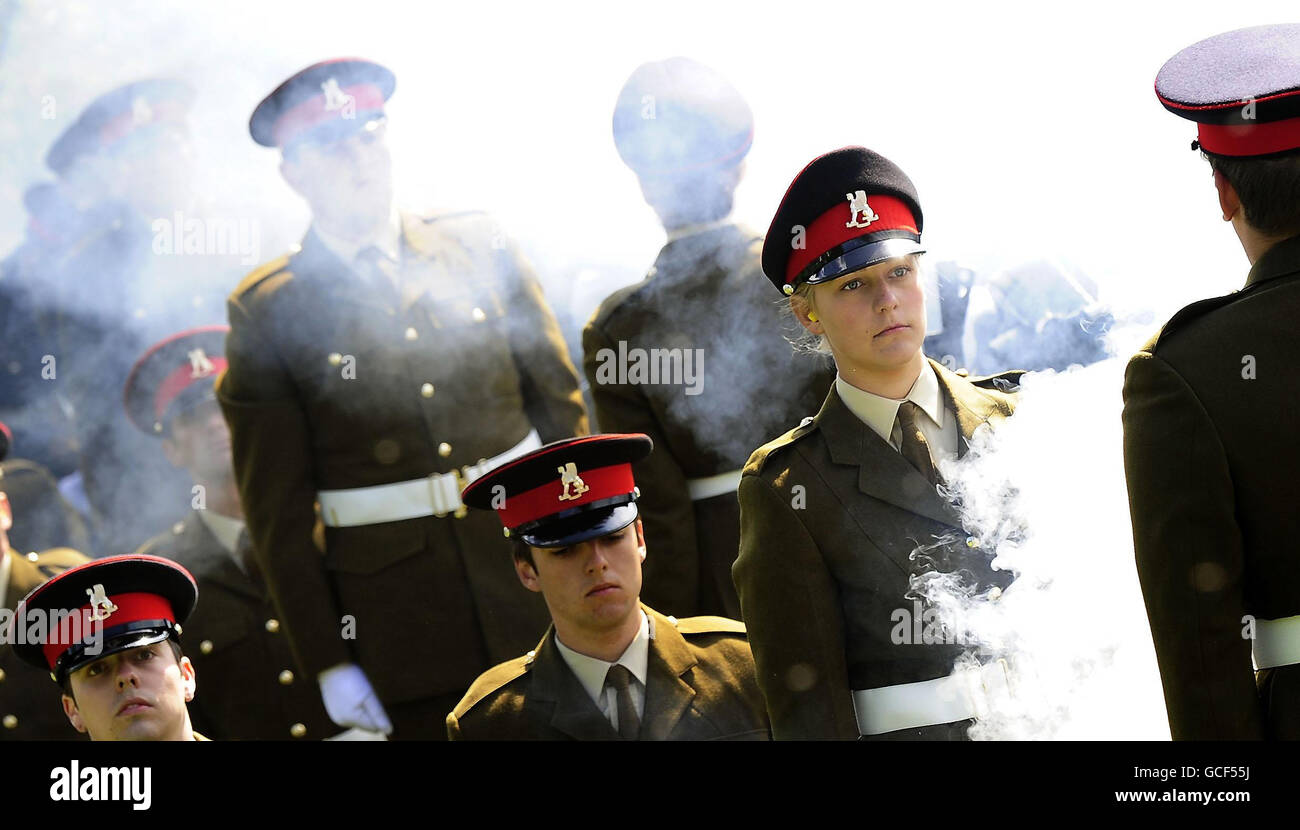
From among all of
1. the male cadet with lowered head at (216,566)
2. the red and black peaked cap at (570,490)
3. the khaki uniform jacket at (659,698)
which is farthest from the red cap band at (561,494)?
the male cadet with lowered head at (216,566)

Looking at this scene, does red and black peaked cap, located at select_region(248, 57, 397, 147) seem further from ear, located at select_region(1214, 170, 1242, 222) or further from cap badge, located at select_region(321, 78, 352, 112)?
ear, located at select_region(1214, 170, 1242, 222)

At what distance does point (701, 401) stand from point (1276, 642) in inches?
71.5

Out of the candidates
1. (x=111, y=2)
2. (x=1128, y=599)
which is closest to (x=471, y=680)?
(x=1128, y=599)

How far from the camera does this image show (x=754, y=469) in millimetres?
3066

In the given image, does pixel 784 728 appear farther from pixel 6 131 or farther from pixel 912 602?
pixel 6 131

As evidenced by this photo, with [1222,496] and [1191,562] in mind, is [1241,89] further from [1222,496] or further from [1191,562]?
[1191,562]

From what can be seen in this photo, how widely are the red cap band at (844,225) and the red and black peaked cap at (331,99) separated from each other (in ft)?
5.66

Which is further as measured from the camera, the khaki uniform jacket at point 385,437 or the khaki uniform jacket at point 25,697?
the khaki uniform jacket at point 25,697

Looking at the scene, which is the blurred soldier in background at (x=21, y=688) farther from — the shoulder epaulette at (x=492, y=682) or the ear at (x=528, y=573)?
the ear at (x=528, y=573)

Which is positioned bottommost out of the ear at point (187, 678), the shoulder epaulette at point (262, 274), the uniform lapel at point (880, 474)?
the ear at point (187, 678)

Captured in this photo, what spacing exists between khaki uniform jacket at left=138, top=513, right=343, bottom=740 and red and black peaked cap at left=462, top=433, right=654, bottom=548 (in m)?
1.43

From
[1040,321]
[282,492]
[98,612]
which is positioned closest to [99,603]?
[98,612]

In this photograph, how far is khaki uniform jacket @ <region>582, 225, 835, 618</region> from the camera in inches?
159

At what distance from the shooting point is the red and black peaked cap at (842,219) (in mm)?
3062
